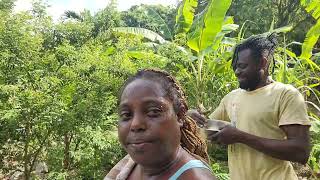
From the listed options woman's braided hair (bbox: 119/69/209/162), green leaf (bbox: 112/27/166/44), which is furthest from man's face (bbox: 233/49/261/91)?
green leaf (bbox: 112/27/166/44)

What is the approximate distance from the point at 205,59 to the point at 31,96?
11.2 ft

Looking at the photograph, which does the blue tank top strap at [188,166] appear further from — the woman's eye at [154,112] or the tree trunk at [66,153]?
the tree trunk at [66,153]

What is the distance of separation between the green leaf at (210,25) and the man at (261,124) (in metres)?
3.08

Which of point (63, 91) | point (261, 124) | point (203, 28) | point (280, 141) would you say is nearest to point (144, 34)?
point (203, 28)

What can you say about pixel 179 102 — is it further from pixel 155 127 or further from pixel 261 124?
pixel 261 124

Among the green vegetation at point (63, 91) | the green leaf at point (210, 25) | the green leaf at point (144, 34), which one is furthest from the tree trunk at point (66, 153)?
the green leaf at point (144, 34)

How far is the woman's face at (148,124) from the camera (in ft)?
3.33

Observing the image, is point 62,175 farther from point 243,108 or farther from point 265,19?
point 265,19

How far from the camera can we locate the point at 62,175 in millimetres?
4766

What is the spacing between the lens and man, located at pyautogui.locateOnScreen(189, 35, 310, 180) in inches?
82.4

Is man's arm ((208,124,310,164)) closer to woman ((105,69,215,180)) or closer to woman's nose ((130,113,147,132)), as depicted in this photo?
woman ((105,69,215,180))

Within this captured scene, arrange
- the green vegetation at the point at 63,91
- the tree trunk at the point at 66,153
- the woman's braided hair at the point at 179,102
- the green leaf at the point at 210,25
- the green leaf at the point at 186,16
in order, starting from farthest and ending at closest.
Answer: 1. the green leaf at the point at 186,16
2. the green leaf at the point at 210,25
3. the tree trunk at the point at 66,153
4. the green vegetation at the point at 63,91
5. the woman's braided hair at the point at 179,102

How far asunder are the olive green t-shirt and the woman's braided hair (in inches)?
37.7

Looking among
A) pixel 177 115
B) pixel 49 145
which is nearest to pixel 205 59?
pixel 49 145
